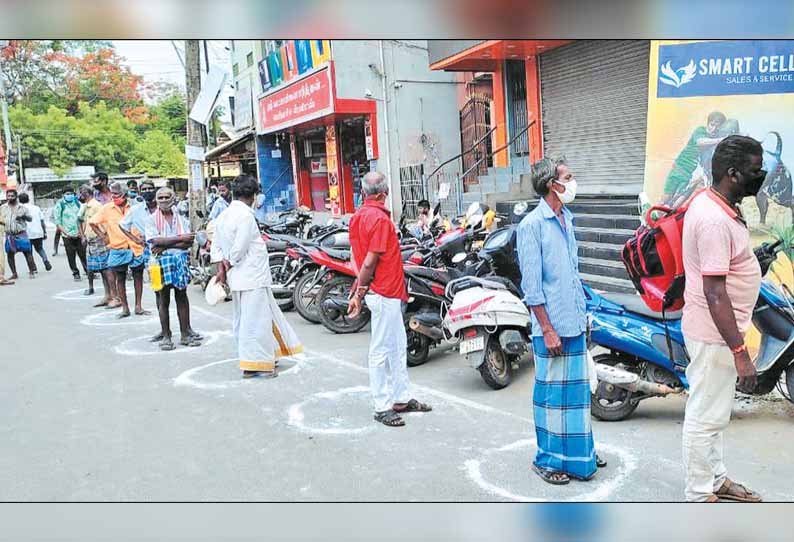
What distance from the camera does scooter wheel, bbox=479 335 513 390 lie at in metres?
4.70

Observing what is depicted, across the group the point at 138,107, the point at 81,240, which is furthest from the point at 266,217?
the point at 138,107

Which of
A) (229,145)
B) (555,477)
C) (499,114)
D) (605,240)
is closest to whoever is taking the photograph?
(555,477)

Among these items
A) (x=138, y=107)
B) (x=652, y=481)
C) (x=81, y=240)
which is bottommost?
(x=652, y=481)

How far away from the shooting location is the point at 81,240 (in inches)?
345

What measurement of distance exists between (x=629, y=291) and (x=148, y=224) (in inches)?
184

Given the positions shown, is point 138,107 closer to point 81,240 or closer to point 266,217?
point 81,240

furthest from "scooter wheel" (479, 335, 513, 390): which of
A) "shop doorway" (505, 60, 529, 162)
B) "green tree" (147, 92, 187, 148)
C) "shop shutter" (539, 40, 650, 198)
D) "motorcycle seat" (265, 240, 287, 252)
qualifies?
"shop doorway" (505, 60, 529, 162)

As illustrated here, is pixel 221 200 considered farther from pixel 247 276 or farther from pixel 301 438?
pixel 301 438

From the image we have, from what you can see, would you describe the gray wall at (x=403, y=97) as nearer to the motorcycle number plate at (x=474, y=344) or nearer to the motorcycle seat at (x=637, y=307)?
the motorcycle number plate at (x=474, y=344)

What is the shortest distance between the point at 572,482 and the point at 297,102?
11.9 m

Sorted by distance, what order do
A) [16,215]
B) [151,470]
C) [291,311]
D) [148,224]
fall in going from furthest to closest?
[291,311], [16,215], [148,224], [151,470]

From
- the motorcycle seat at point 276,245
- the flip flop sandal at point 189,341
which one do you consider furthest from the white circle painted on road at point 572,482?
the motorcycle seat at point 276,245

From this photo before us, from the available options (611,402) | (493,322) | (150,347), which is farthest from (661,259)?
(150,347)

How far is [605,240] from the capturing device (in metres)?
6.93
